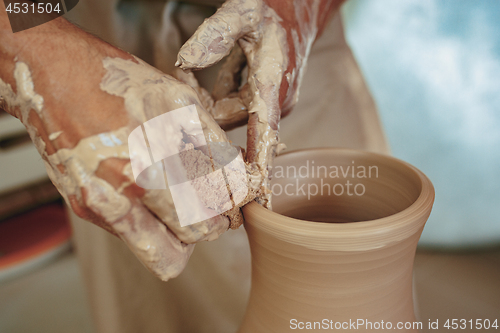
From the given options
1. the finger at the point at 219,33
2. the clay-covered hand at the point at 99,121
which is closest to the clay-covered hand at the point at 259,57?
the finger at the point at 219,33

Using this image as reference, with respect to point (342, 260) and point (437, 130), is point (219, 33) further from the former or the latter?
point (437, 130)

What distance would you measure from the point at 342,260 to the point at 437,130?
1.29 meters

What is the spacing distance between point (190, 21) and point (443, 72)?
1.15m

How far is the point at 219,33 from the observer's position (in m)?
0.64

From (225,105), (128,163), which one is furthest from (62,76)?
(225,105)

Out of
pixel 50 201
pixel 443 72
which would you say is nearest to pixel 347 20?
pixel 443 72

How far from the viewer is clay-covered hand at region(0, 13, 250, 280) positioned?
525mm

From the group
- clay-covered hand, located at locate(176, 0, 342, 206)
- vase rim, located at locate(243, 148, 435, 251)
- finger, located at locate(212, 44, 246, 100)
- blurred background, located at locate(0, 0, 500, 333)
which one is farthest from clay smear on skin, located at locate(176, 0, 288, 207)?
blurred background, located at locate(0, 0, 500, 333)

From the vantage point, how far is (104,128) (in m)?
0.53

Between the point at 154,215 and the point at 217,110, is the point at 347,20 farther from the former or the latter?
the point at 154,215

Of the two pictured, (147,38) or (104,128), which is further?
(147,38)

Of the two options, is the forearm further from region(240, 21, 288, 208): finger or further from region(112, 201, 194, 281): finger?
region(240, 21, 288, 208): finger

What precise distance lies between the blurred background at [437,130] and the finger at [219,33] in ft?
3.71

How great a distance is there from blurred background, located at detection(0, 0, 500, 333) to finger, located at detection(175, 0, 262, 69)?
113 cm
